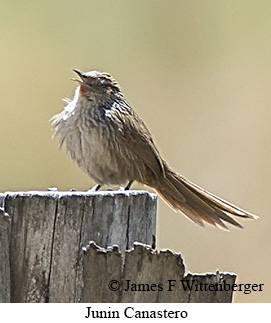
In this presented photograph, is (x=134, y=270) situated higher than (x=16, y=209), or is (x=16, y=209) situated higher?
(x=16, y=209)

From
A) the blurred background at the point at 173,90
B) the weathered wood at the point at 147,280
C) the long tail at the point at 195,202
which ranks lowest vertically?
the weathered wood at the point at 147,280

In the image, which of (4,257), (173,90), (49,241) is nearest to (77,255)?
(49,241)

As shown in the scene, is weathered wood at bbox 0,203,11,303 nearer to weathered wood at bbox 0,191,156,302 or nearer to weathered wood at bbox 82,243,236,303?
weathered wood at bbox 0,191,156,302

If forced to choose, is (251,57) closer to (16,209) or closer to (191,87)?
(191,87)

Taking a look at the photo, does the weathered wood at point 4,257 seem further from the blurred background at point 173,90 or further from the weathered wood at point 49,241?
the blurred background at point 173,90

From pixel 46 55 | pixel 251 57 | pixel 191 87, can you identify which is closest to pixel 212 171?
pixel 191 87

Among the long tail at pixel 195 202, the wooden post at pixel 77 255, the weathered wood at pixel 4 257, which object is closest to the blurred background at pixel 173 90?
the long tail at pixel 195 202
